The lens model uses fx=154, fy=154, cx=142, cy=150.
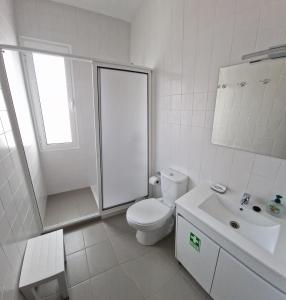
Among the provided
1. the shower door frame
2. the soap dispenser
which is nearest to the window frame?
the shower door frame

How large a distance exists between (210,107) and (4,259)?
1767mm

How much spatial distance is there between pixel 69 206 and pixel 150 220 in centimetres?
142

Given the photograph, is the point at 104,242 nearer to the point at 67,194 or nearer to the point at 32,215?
the point at 32,215

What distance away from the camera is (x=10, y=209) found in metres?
1.06

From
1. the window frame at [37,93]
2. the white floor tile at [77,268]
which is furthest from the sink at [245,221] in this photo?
the window frame at [37,93]

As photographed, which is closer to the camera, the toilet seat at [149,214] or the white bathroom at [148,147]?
the white bathroom at [148,147]

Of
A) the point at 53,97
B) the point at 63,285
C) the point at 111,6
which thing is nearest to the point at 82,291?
the point at 63,285

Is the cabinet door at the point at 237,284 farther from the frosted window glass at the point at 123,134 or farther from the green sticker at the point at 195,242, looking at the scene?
the frosted window glass at the point at 123,134

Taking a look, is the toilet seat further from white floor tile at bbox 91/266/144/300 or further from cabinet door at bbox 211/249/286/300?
cabinet door at bbox 211/249/286/300

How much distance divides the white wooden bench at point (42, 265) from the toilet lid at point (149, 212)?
0.64 m

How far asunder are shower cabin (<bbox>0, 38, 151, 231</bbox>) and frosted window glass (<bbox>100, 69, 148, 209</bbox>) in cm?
1

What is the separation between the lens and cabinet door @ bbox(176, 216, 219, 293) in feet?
3.44

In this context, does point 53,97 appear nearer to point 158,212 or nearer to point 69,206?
point 69,206

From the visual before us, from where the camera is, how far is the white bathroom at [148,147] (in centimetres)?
97
